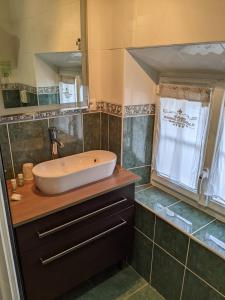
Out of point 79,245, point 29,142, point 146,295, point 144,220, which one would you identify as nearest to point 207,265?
point 144,220

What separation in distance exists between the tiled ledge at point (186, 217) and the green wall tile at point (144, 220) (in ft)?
0.12

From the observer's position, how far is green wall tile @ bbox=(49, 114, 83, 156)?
5.45 ft

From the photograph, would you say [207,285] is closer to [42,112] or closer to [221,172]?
[221,172]

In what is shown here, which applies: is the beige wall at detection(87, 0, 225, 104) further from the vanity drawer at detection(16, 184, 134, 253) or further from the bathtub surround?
the bathtub surround

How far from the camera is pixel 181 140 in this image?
162cm

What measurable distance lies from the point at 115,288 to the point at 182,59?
161 cm

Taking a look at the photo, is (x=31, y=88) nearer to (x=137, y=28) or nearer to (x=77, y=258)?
(x=137, y=28)

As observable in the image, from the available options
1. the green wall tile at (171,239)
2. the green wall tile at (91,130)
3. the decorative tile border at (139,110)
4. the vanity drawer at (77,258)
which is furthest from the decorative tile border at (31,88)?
the green wall tile at (171,239)

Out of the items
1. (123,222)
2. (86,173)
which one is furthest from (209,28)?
(123,222)

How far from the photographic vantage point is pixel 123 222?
1.60m

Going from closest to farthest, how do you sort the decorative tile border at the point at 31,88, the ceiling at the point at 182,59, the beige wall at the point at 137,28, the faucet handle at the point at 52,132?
the beige wall at the point at 137,28
the ceiling at the point at 182,59
the decorative tile border at the point at 31,88
the faucet handle at the point at 52,132

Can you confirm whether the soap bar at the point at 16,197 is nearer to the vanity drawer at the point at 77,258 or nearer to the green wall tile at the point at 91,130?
the vanity drawer at the point at 77,258

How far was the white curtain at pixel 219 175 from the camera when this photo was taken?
4.60 feet

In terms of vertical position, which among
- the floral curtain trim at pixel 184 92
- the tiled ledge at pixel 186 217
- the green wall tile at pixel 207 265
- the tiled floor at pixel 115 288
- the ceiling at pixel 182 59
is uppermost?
the ceiling at pixel 182 59
